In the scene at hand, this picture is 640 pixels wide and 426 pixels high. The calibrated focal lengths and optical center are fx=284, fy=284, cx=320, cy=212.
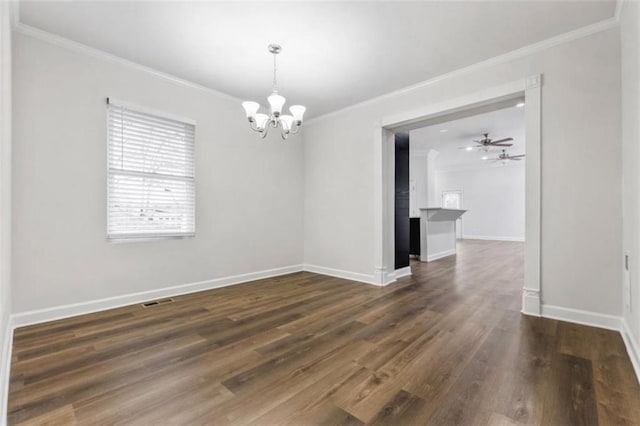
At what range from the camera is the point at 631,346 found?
1.99 metres

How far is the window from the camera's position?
3.10 meters

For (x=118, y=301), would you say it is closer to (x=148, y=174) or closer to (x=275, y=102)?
(x=148, y=174)

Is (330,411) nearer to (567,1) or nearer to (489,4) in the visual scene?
(489,4)

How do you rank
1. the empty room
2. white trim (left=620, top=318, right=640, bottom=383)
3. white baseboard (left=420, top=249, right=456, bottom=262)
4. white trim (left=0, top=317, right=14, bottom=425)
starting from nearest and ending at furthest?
white trim (left=0, top=317, right=14, bottom=425) → the empty room → white trim (left=620, top=318, right=640, bottom=383) → white baseboard (left=420, top=249, right=456, bottom=262)

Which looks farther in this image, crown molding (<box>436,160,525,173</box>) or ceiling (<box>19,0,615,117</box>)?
crown molding (<box>436,160,525,173</box>)

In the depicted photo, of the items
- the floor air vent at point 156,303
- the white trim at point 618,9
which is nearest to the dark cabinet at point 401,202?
the white trim at point 618,9

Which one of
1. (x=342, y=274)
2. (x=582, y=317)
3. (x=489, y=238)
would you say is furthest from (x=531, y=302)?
(x=489, y=238)

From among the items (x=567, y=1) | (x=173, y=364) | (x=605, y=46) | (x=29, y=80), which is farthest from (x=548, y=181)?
(x=29, y=80)

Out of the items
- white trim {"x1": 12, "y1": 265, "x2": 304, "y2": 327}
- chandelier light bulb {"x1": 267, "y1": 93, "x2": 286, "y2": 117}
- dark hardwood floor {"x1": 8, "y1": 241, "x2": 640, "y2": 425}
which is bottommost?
dark hardwood floor {"x1": 8, "y1": 241, "x2": 640, "y2": 425}

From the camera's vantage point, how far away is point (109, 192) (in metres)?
3.06

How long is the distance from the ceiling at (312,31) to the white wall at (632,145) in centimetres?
47

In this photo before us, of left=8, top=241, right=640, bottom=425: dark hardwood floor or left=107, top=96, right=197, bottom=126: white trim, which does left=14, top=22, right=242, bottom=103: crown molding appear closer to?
left=107, top=96, right=197, bottom=126: white trim

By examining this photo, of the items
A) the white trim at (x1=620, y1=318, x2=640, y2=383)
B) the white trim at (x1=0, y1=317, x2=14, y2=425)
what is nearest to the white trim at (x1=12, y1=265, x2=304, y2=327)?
the white trim at (x1=0, y1=317, x2=14, y2=425)

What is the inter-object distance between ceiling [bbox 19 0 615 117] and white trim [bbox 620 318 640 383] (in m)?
2.57
